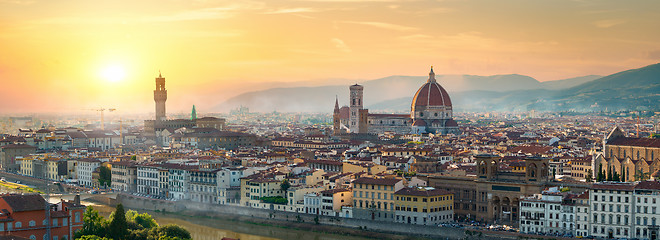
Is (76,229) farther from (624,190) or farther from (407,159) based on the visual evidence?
(407,159)

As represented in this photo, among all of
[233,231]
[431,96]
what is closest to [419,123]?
[431,96]

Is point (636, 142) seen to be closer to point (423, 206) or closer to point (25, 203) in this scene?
point (423, 206)

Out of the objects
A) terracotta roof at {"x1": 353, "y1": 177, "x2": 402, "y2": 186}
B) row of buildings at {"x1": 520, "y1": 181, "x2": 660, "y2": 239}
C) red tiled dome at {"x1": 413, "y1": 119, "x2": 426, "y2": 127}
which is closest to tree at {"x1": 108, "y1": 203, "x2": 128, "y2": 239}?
terracotta roof at {"x1": 353, "y1": 177, "x2": 402, "y2": 186}

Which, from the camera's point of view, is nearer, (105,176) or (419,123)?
(105,176)

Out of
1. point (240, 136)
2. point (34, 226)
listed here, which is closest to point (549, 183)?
point (34, 226)

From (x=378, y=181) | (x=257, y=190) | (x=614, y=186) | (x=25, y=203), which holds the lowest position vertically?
(x=257, y=190)
